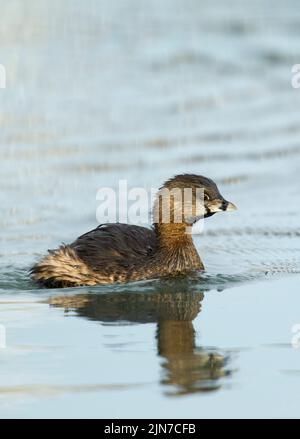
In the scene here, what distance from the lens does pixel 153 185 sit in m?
16.6

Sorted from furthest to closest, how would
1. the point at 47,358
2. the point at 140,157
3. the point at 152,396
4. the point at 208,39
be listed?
Answer: the point at 208,39, the point at 140,157, the point at 47,358, the point at 152,396

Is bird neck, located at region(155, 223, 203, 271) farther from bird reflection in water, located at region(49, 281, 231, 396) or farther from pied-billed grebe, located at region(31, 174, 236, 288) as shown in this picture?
bird reflection in water, located at region(49, 281, 231, 396)

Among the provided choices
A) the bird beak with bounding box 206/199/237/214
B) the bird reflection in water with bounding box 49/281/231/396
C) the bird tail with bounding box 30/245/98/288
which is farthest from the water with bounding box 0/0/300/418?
the bird beak with bounding box 206/199/237/214

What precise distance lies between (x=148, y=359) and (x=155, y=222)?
11.2ft

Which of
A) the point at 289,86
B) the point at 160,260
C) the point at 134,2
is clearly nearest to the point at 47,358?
the point at 160,260

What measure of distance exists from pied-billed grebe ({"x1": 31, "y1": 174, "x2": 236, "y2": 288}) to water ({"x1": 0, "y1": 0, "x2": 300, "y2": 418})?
21 centimetres

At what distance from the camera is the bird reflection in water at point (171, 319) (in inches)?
377

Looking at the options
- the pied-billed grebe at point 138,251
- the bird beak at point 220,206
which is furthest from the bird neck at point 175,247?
the bird beak at point 220,206

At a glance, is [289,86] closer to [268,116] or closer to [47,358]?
[268,116]

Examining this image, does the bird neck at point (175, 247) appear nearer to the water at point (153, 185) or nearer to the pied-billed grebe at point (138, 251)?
the pied-billed grebe at point (138, 251)

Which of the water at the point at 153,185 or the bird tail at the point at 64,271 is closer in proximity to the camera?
the water at the point at 153,185

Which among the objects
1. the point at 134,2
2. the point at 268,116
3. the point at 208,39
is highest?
the point at 134,2

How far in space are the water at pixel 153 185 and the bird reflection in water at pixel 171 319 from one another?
22 mm

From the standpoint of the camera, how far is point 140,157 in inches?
693
